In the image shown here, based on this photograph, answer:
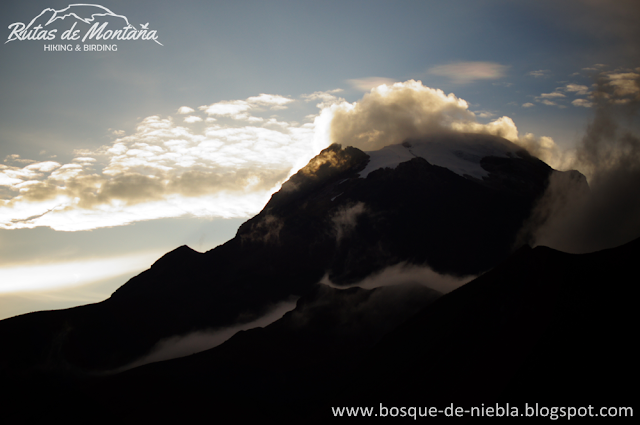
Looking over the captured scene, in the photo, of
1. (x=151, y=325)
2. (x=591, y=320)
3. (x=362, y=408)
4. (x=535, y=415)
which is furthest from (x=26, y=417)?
(x=591, y=320)

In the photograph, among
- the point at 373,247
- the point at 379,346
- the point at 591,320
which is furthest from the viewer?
the point at 373,247

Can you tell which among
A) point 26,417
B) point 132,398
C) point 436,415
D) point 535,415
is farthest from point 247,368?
point 535,415

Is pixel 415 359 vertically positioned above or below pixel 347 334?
below

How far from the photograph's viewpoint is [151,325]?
16600 centimetres

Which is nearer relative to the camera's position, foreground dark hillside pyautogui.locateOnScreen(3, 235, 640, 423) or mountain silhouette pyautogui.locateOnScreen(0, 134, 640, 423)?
foreground dark hillside pyautogui.locateOnScreen(3, 235, 640, 423)

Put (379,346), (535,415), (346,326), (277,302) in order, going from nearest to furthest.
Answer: (535,415)
(379,346)
(346,326)
(277,302)

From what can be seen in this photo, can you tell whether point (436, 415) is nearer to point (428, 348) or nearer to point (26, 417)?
point (428, 348)

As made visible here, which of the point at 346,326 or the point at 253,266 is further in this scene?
the point at 253,266

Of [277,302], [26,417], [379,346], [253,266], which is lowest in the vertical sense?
[26,417]

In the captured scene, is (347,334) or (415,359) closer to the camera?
(415,359)

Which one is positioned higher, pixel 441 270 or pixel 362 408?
pixel 441 270

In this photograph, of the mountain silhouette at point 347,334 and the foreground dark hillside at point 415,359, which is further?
the mountain silhouette at point 347,334

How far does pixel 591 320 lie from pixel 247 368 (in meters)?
98.6

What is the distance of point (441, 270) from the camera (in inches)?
7426
